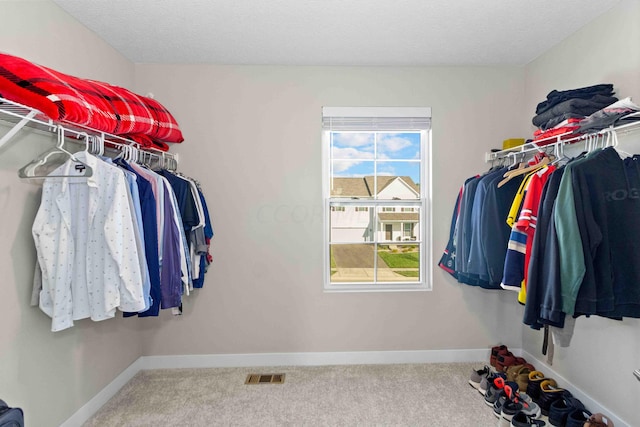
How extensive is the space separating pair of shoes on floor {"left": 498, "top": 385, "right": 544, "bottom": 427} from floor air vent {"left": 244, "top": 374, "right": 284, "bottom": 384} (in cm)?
152

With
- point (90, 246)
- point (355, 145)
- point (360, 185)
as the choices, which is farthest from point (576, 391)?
point (90, 246)

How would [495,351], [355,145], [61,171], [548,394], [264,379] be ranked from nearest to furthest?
[61,171]
[548,394]
[264,379]
[495,351]
[355,145]

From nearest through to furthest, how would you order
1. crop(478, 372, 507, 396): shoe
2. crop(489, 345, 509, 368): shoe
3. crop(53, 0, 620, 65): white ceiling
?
crop(53, 0, 620, 65): white ceiling, crop(478, 372, 507, 396): shoe, crop(489, 345, 509, 368): shoe

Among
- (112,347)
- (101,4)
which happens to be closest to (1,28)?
(101,4)

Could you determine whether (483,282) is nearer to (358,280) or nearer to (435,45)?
(358,280)

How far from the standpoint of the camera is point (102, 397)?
2.32 m

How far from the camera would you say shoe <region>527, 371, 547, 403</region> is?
2.34m

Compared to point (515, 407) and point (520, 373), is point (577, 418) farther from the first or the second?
point (520, 373)

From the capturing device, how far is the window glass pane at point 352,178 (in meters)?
2.98

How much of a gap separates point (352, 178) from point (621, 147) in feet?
5.85

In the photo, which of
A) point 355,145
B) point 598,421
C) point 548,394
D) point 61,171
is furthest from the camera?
point 355,145

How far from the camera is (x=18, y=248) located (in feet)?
5.57

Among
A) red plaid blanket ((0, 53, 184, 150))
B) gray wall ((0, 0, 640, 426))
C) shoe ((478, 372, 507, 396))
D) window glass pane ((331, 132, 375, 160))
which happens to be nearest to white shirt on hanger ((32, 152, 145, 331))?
red plaid blanket ((0, 53, 184, 150))

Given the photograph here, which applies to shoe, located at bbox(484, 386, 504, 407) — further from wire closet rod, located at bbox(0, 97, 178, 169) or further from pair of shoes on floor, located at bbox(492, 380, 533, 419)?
wire closet rod, located at bbox(0, 97, 178, 169)
